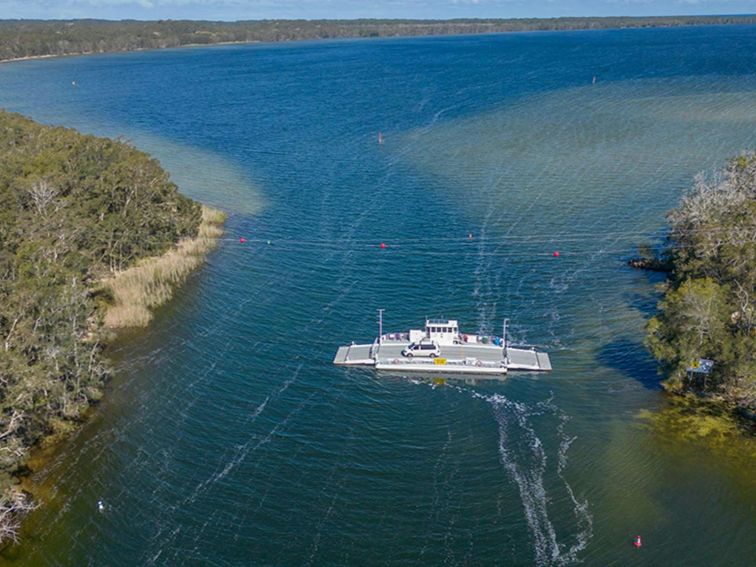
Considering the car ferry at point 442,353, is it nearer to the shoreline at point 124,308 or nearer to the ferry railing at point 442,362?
the ferry railing at point 442,362

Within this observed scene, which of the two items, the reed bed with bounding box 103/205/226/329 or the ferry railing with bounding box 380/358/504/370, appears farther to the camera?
the reed bed with bounding box 103/205/226/329

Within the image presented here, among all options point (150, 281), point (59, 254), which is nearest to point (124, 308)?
point (150, 281)

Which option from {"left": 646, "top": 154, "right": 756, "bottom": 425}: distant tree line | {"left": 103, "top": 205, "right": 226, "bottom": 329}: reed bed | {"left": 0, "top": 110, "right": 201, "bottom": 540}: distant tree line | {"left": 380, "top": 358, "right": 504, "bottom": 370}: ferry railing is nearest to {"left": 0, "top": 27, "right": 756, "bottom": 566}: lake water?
{"left": 380, "top": 358, "right": 504, "bottom": 370}: ferry railing

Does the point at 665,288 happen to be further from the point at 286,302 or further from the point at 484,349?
the point at 286,302

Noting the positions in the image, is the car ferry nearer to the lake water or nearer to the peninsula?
the lake water

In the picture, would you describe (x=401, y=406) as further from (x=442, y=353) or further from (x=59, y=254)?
(x=59, y=254)

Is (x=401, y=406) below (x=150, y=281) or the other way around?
below
